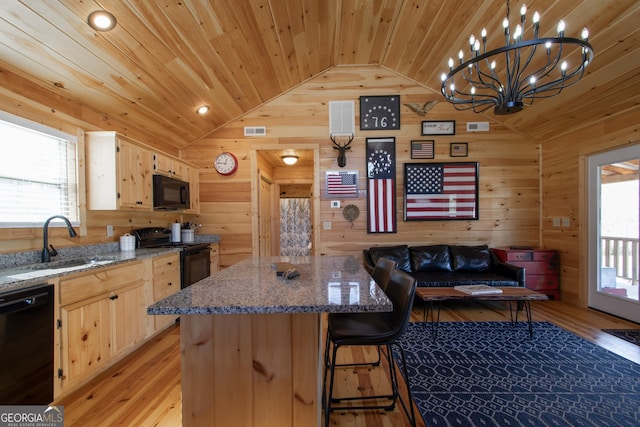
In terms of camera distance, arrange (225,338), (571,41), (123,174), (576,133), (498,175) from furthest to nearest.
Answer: (498,175), (576,133), (123,174), (571,41), (225,338)

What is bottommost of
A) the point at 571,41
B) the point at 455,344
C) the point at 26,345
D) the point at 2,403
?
the point at 455,344

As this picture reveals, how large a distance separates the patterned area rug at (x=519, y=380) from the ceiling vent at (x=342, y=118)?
9.69ft

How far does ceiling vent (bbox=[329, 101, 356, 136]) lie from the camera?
4223mm

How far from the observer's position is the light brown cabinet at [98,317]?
1.87 m

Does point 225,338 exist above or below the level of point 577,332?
Answer: above

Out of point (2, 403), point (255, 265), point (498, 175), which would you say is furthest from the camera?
point (498, 175)

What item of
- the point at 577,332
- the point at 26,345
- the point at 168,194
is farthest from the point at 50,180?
the point at 577,332

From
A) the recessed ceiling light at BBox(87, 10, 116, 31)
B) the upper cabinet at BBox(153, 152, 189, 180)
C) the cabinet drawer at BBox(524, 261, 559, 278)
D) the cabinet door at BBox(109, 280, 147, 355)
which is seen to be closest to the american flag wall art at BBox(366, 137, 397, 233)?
the cabinet drawer at BBox(524, 261, 559, 278)

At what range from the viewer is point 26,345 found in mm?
1601

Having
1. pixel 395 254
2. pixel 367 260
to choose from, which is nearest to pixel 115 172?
pixel 367 260

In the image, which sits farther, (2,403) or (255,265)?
(255,265)

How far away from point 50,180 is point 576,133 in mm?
6065

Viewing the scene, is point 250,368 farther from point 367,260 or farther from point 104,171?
point 367,260

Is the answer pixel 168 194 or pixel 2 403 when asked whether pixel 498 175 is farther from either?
pixel 2 403
